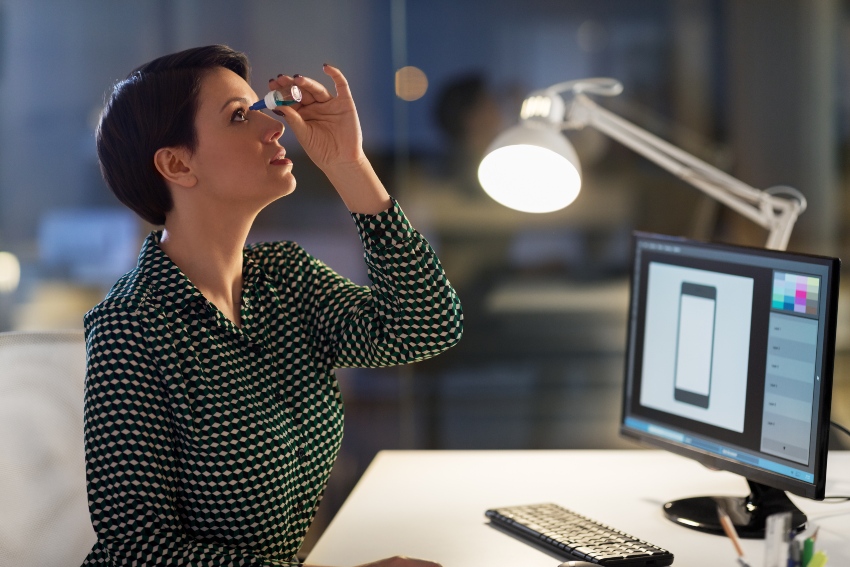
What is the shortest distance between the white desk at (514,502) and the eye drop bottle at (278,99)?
624 millimetres

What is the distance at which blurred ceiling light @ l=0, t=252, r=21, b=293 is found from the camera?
281 cm

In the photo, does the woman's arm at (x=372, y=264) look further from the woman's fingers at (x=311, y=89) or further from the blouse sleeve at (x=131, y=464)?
the blouse sleeve at (x=131, y=464)

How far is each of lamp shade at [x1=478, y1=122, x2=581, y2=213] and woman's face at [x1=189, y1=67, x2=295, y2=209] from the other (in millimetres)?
438

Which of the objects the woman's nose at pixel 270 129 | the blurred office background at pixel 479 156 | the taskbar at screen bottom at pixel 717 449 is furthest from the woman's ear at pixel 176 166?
the blurred office background at pixel 479 156

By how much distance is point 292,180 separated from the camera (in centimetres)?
139

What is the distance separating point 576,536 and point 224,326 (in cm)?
58

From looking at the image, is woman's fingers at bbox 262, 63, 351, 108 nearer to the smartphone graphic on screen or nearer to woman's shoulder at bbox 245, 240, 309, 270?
woman's shoulder at bbox 245, 240, 309, 270

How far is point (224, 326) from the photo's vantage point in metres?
1.36

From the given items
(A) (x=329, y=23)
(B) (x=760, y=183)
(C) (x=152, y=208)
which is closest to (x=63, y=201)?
(A) (x=329, y=23)

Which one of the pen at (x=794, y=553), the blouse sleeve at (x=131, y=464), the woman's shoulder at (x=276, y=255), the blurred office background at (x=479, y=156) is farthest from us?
the blurred office background at (x=479, y=156)

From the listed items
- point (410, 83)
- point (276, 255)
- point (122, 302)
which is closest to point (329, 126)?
point (276, 255)

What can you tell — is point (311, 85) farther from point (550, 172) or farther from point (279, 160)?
point (550, 172)

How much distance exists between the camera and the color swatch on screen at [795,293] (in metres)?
1.24

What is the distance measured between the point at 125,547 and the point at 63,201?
73.6 inches
